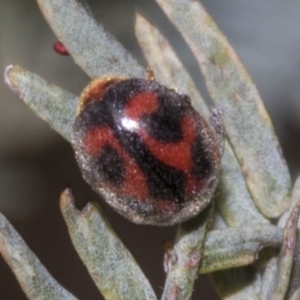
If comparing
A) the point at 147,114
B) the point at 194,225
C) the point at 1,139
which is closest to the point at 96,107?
the point at 147,114

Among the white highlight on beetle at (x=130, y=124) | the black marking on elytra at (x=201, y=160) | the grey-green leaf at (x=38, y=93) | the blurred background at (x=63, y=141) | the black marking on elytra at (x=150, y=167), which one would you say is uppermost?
the grey-green leaf at (x=38, y=93)

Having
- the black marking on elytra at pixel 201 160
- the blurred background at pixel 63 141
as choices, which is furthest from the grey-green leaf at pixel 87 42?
the blurred background at pixel 63 141

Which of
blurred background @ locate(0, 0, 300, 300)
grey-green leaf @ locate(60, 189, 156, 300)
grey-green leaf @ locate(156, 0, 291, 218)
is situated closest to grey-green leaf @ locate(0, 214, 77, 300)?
grey-green leaf @ locate(60, 189, 156, 300)

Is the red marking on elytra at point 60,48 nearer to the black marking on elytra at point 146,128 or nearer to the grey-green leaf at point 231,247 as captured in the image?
the black marking on elytra at point 146,128

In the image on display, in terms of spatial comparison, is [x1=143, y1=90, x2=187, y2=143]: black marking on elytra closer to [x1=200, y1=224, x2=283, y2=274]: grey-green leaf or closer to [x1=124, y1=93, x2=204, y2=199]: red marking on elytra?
[x1=124, y1=93, x2=204, y2=199]: red marking on elytra

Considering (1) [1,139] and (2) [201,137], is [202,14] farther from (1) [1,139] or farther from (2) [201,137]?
(1) [1,139]
